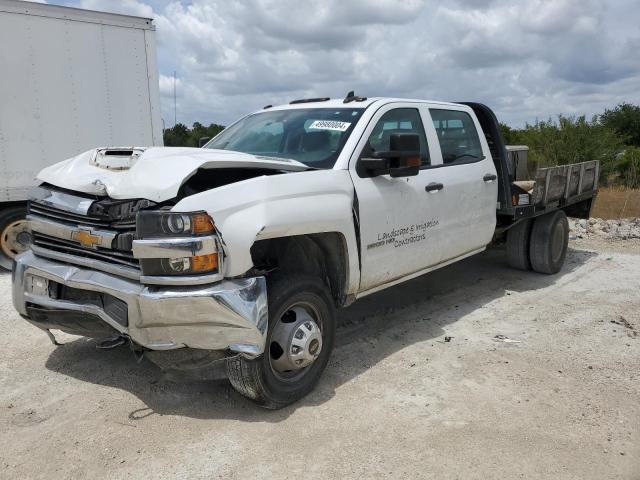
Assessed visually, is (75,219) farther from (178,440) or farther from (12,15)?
(12,15)

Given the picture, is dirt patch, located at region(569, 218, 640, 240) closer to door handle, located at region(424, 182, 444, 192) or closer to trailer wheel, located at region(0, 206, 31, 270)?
door handle, located at region(424, 182, 444, 192)

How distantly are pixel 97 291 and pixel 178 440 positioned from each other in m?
0.98

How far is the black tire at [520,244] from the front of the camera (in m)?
7.15

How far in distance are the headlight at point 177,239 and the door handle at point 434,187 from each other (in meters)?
2.26

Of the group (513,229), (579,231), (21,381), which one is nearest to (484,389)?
(21,381)

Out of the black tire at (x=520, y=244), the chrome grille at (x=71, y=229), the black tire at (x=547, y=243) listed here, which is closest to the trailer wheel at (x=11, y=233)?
the chrome grille at (x=71, y=229)

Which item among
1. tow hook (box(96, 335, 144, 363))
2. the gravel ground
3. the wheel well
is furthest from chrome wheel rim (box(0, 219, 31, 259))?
the wheel well

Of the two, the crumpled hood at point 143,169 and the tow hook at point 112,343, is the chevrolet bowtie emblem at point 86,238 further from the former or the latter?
the tow hook at point 112,343

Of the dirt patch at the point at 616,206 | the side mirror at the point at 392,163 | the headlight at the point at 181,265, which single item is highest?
the side mirror at the point at 392,163

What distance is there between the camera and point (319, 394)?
3.86m

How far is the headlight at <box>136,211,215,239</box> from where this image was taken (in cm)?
305

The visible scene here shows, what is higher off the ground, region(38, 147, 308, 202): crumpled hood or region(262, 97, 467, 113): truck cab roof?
region(262, 97, 467, 113): truck cab roof

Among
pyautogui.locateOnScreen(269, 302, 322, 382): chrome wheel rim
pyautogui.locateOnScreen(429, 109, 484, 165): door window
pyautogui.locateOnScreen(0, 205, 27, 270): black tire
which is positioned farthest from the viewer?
pyautogui.locateOnScreen(0, 205, 27, 270): black tire

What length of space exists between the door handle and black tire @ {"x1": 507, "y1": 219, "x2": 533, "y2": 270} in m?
2.63
